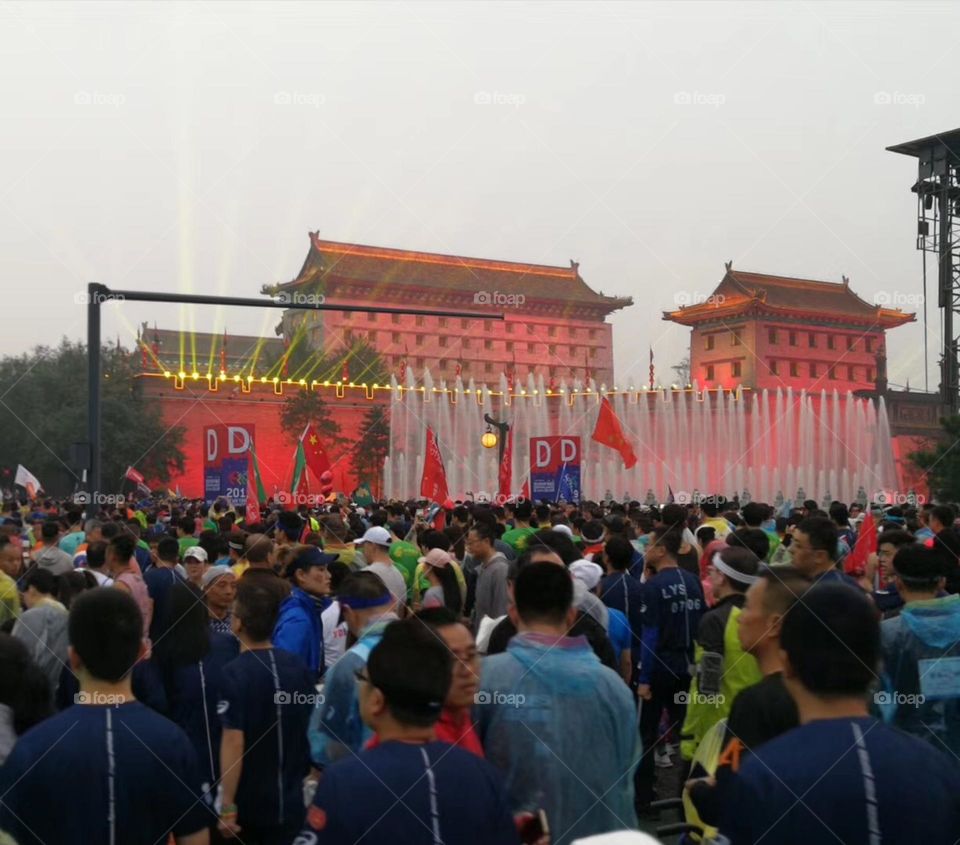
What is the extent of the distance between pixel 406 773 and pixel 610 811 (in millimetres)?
1155

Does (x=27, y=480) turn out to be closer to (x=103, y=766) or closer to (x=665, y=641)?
(x=665, y=641)

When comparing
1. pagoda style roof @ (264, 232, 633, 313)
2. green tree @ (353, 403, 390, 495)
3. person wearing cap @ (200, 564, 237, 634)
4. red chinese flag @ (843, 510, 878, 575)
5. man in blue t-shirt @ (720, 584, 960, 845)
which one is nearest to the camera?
man in blue t-shirt @ (720, 584, 960, 845)

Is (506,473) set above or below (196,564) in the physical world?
above

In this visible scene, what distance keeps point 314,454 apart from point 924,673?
634 inches

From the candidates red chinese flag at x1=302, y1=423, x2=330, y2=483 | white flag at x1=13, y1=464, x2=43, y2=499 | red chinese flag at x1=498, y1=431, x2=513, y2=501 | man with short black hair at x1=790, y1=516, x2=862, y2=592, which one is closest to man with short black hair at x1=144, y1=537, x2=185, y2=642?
man with short black hair at x1=790, y1=516, x2=862, y2=592

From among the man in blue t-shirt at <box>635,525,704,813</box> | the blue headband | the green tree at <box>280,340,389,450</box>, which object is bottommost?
the man in blue t-shirt at <box>635,525,704,813</box>

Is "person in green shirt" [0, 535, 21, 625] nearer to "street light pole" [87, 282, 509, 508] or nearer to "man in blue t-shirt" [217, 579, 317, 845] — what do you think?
"man in blue t-shirt" [217, 579, 317, 845]

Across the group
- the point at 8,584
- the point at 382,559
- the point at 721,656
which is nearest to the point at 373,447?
the point at 382,559

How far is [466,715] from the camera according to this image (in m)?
3.56

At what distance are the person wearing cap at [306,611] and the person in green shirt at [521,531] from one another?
2.75 metres

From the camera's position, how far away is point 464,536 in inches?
423

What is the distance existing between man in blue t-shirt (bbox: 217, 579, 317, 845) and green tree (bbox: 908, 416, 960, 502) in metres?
24.9

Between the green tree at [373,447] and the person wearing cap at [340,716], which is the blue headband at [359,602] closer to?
the person wearing cap at [340,716]

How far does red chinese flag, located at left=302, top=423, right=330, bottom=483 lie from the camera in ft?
65.5
